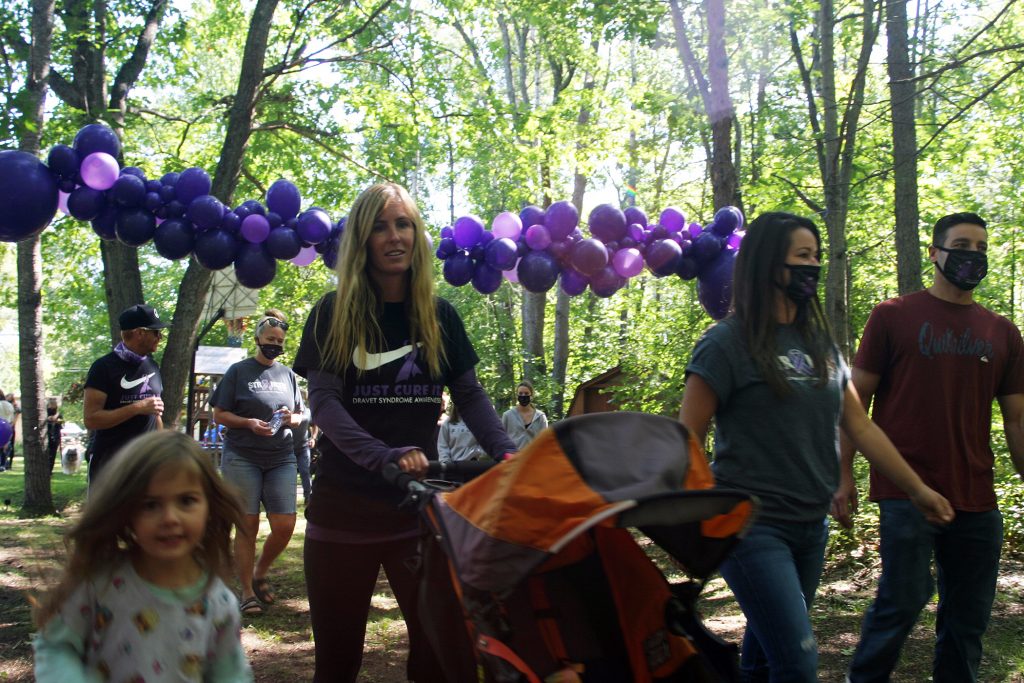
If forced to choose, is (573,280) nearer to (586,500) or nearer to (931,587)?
(931,587)

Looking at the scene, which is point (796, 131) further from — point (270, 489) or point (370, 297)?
point (370, 297)

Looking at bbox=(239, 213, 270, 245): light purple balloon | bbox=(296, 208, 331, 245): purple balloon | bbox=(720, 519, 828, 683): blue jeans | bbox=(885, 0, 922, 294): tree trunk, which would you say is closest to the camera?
bbox=(720, 519, 828, 683): blue jeans

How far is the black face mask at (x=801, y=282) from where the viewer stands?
11.4 ft

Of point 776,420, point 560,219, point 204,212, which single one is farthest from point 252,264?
point 776,420

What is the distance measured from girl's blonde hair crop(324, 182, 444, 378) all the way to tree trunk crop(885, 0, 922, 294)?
5700mm

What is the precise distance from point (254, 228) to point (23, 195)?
5.64 feet

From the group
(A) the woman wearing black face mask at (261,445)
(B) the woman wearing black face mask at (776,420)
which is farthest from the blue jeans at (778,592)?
(A) the woman wearing black face mask at (261,445)

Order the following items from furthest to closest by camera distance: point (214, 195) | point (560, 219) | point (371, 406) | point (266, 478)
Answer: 1. point (214, 195)
2. point (560, 219)
3. point (266, 478)
4. point (371, 406)

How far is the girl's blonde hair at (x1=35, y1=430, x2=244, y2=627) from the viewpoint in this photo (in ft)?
7.86

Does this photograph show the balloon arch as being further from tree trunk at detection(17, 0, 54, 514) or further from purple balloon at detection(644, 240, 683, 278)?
tree trunk at detection(17, 0, 54, 514)

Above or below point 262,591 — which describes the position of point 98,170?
above

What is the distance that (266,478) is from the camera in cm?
732

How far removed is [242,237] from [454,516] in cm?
601

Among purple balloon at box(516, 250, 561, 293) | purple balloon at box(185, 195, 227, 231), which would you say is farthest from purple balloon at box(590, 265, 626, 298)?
purple balloon at box(185, 195, 227, 231)
